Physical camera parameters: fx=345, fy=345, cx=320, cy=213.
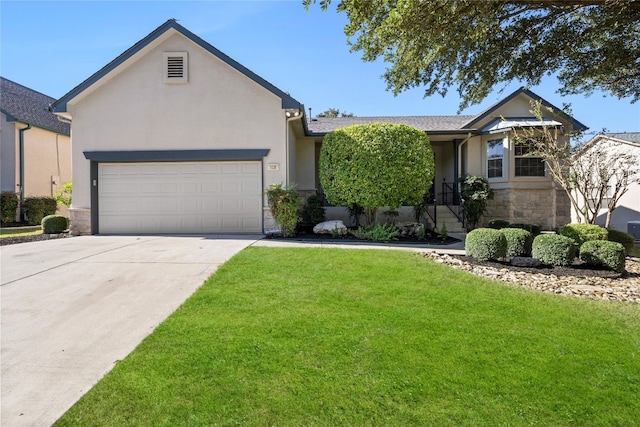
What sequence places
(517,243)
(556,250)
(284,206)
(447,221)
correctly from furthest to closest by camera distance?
(447,221)
(284,206)
(517,243)
(556,250)

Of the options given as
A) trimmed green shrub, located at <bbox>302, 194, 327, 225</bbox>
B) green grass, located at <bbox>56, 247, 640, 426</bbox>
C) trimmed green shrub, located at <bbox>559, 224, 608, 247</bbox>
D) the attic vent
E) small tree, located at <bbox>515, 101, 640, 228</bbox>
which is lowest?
green grass, located at <bbox>56, 247, 640, 426</bbox>

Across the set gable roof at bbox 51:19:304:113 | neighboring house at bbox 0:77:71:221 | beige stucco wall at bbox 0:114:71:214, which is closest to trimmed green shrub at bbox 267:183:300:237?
gable roof at bbox 51:19:304:113

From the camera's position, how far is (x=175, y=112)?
1102 centimetres

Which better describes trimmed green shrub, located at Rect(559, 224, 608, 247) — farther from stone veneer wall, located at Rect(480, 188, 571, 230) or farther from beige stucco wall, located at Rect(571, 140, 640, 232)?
beige stucco wall, located at Rect(571, 140, 640, 232)

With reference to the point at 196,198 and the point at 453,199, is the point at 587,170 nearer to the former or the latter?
the point at 453,199

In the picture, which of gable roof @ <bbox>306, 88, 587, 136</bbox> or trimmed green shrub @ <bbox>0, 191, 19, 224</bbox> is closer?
gable roof @ <bbox>306, 88, 587, 136</bbox>

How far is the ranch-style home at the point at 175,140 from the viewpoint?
1088 cm

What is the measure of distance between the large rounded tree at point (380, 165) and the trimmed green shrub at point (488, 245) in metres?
3.01

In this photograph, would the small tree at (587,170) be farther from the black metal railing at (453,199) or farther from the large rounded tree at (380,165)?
the black metal railing at (453,199)

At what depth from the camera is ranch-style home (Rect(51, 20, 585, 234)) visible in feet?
35.7

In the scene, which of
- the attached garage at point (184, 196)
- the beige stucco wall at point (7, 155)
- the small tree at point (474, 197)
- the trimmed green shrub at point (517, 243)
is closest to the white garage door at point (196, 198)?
the attached garage at point (184, 196)

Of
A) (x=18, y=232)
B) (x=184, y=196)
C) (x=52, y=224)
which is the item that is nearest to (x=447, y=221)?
(x=184, y=196)

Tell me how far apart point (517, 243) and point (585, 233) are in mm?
1814

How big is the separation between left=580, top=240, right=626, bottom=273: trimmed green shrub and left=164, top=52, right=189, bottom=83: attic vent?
11459 mm
